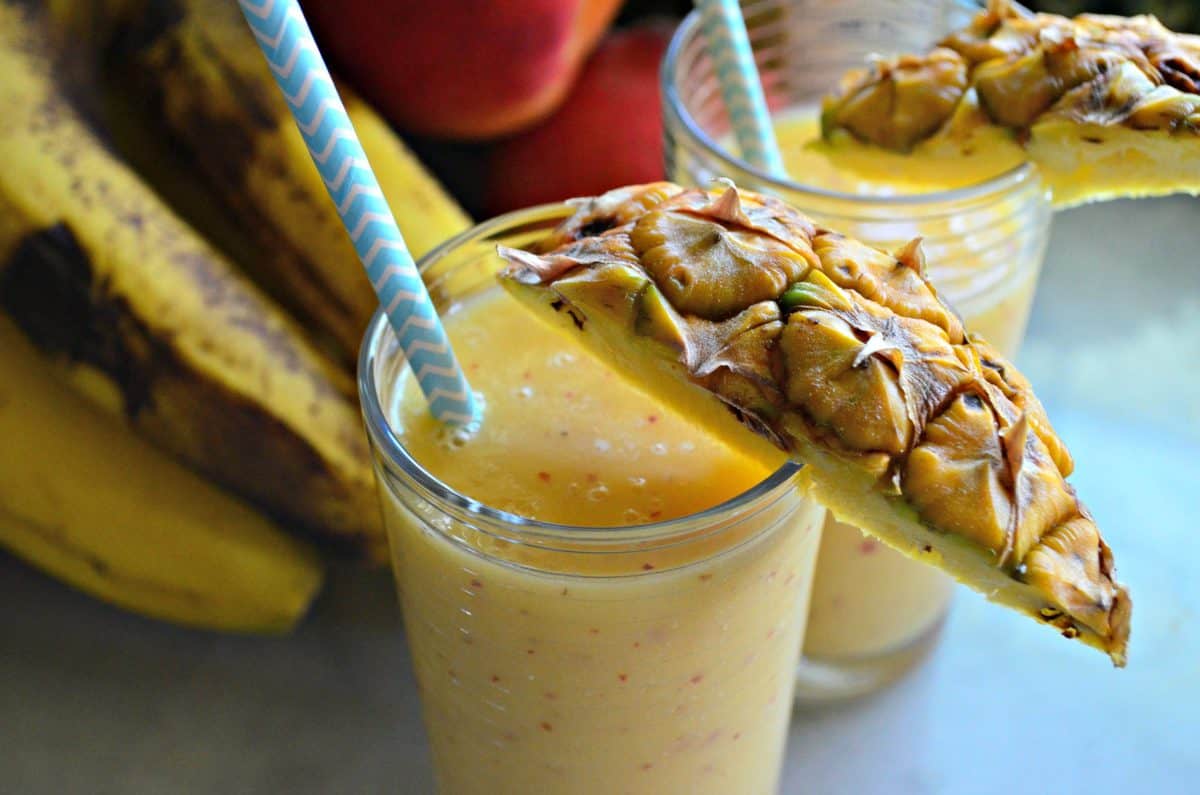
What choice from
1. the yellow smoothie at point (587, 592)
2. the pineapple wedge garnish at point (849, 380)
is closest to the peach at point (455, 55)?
the yellow smoothie at point (587, 592)

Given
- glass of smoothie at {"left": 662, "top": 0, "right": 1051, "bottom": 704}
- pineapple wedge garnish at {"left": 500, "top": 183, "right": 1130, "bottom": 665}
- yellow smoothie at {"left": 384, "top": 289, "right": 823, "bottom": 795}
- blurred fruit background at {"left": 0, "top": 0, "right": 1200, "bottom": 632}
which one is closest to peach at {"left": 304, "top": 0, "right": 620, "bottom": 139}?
blurred fruit background at {"left": 0, "top": 0, "right": 1200, "bottom": 632}

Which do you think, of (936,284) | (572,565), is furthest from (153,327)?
(936,284)

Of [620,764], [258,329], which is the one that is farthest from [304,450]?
[620,764]

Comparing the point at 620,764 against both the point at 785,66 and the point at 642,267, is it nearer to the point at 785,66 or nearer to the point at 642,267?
the point at 642,267

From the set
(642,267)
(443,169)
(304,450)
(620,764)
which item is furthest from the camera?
(443,169)

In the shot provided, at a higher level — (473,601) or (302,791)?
(473,601)
